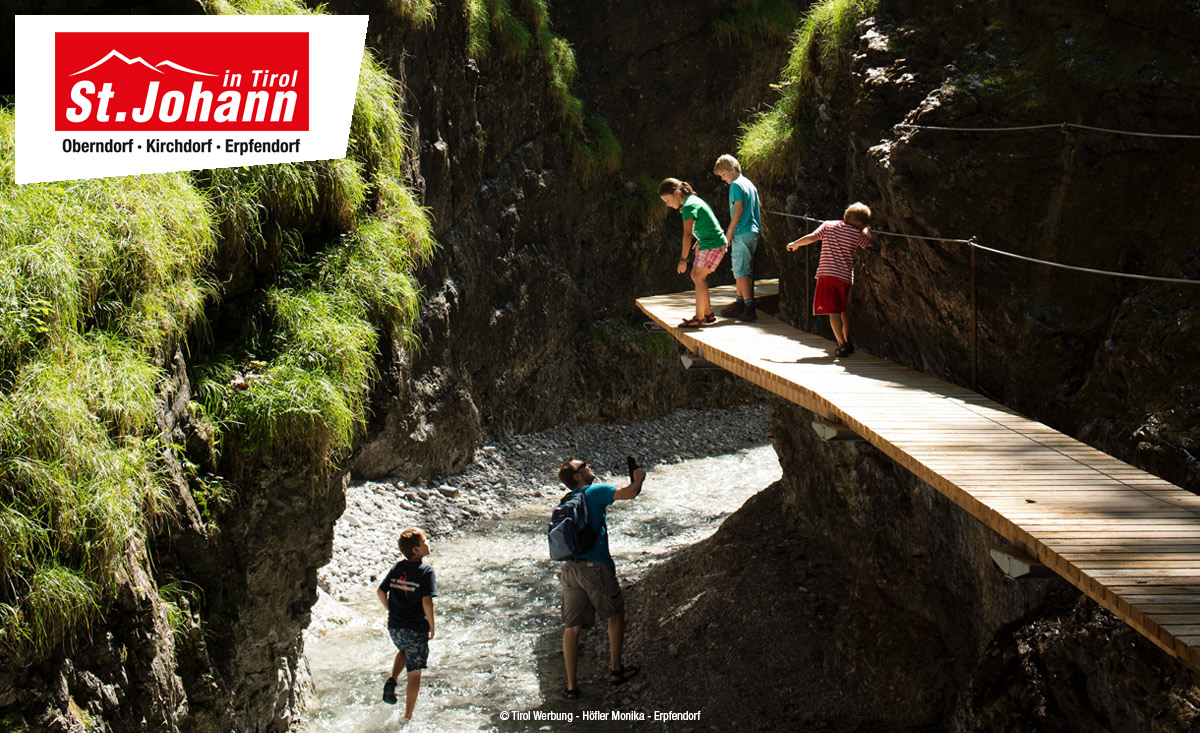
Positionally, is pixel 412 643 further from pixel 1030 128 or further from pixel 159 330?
pixel 1030 128

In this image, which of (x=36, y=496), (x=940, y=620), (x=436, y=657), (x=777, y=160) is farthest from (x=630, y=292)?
(x=36, y=496)

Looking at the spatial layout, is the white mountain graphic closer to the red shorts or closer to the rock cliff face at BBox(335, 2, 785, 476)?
the red shorts

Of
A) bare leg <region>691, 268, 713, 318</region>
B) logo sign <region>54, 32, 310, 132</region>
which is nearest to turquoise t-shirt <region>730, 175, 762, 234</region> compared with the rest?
bare leg <region>691, 268, 713, 318</region>

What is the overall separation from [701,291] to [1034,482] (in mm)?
5037

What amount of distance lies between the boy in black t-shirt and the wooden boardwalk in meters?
3.01

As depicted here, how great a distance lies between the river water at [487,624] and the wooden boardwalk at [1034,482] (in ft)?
11.7

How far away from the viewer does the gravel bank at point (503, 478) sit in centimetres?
1275

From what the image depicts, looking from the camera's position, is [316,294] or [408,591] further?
A: [316,294]

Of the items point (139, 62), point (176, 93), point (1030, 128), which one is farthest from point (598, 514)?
point (139, 62)

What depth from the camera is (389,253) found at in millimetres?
8391

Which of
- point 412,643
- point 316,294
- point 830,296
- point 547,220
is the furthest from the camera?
point 547,220

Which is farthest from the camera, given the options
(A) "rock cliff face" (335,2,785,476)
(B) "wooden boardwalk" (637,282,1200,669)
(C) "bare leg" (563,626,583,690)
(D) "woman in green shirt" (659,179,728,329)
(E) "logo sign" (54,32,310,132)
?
(A) "rock cliff face" (335,2,785,476)

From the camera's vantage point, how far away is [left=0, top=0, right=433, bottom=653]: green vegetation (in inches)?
194

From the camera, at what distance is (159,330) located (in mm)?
6234
